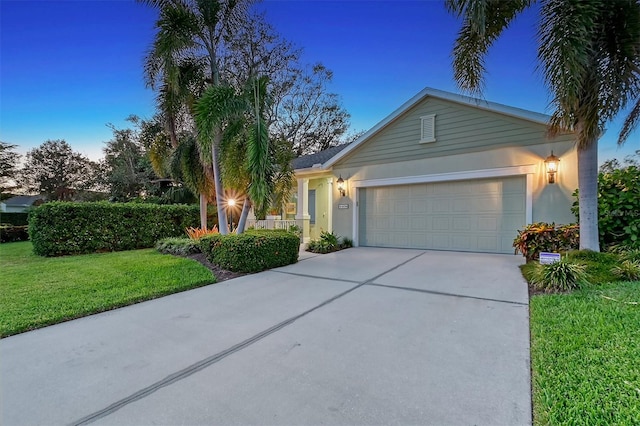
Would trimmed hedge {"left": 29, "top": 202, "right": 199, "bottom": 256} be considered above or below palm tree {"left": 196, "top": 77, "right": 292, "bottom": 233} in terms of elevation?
below

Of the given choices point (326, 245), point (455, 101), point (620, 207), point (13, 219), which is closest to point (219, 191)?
point (326, 245)

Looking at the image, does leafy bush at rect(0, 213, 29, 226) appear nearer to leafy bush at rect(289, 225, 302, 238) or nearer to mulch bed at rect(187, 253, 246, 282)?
mulch bed at rect(187, 253, 246, 282)

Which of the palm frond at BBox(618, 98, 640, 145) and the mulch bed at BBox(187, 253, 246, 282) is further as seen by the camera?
the mulch bed at BBox(187, 253, 246, 282)

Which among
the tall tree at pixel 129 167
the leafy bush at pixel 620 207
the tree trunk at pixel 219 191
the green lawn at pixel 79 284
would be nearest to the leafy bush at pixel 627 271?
the leafy bush at pixel 620 207

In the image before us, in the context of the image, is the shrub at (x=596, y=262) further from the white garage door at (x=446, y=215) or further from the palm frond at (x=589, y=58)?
the white garage door at (x=446, y=215)

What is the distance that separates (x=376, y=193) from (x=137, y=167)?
19.0 metres

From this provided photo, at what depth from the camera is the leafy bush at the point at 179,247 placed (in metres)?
8.07

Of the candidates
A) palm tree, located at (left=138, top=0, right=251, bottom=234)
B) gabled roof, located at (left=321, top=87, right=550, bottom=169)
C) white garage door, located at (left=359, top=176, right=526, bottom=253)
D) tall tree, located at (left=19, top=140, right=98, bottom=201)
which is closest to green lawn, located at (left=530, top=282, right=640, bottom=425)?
white garage door, located at (left=359, top=176, right=526, bottom=253)

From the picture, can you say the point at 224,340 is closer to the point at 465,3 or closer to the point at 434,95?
the point at 465,3

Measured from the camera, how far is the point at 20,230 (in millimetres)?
13484

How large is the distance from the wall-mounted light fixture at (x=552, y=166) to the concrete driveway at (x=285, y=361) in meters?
3.82

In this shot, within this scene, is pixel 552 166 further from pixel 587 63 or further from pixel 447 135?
pixel 587 63

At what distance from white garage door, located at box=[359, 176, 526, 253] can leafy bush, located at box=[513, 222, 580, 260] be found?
1308 mm

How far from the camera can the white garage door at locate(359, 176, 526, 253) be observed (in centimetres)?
758
